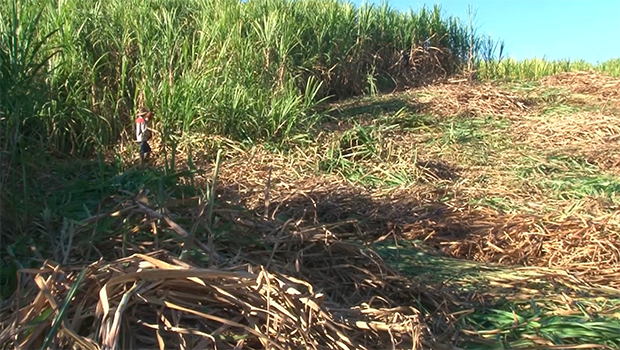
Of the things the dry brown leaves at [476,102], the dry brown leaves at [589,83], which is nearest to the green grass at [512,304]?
the dry brown leaves at [476,102]

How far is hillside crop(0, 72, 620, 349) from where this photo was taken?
1.54 metres

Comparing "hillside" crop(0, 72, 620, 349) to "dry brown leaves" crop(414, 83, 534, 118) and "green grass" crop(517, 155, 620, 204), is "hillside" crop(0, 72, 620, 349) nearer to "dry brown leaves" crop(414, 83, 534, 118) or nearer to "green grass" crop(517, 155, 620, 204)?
"green grass" crop(517, 155, 620, 204)

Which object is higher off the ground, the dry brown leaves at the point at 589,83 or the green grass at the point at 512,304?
the dry brown leaves at the point at 589,83

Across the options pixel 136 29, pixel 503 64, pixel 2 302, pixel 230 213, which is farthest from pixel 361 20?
pixel 2 302

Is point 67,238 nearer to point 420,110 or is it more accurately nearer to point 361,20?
point 420,110

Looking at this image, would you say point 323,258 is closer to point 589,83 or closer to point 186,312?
point 186,312

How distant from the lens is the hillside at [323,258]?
5.07 feet

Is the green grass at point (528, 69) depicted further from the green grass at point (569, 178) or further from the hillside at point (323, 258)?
the hillside at point (323, 258)

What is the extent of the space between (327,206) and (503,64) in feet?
24.1

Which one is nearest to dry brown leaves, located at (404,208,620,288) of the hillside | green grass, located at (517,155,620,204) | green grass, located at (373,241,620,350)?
the hillside

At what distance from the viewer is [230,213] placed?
87.3 inches

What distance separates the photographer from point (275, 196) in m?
3.27

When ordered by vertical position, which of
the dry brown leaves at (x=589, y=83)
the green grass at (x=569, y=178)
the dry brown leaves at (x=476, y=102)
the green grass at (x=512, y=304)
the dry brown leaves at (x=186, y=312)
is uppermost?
the dry brown leaves at (x=589, y=83)

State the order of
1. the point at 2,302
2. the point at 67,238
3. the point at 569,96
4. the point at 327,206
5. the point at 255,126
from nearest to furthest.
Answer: the point at 2,302 → the point at 67,238 → the point at 327,206 → the point at 255,126 → the point at 569,96
